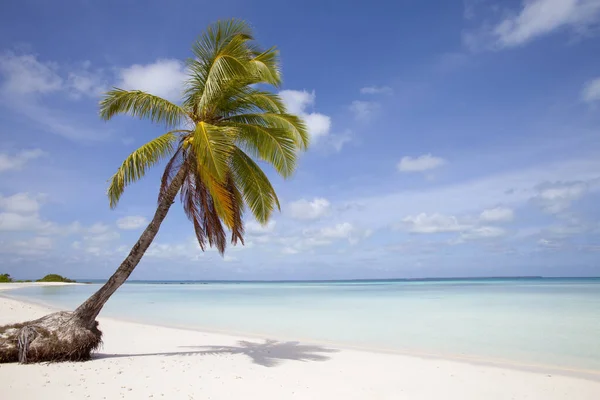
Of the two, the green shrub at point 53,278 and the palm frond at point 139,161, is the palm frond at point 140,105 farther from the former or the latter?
the green shrub at point 53,278

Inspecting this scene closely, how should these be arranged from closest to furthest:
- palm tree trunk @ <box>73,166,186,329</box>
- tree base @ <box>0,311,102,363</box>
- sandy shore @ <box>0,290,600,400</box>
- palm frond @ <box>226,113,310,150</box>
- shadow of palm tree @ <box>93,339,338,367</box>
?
1. sandy shore @ <box>0,290,600,400</box>
2. tree base @ <box>0,311,102,363</box>
3. palm tree trunk @ <box>73,166,186,329</box>
4. shadow of palm tree @ <box>93,339,338,367</box>
5. palm frond @ <box>226,113,310,150</box>

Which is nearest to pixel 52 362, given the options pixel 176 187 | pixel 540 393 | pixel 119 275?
pixel 119 275

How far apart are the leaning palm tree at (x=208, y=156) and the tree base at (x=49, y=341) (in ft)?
0.04

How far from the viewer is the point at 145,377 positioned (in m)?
5.52

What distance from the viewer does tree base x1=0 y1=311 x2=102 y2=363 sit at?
5941 mm

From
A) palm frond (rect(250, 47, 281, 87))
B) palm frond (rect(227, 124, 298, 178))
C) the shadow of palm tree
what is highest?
palm frond (rect(250, 47, 281, 87))

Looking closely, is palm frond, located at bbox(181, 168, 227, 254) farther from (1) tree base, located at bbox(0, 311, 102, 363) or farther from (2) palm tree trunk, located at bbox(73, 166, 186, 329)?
(1) tree base, located at bbox(0, 311, 102, 363)

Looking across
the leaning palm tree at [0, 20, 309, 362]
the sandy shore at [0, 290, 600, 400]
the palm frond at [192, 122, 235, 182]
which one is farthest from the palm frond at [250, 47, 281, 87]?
the sandy shore at [0, 290, 600, 400]

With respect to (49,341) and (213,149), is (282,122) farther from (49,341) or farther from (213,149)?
(49,341)

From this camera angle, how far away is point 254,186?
784 cm

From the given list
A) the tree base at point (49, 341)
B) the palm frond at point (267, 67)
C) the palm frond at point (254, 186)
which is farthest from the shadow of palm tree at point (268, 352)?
the palm frond at point (267, 67)

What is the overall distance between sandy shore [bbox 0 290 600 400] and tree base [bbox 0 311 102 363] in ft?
0.83

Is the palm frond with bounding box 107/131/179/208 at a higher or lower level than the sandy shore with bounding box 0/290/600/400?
higher

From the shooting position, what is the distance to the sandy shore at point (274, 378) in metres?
4.93
